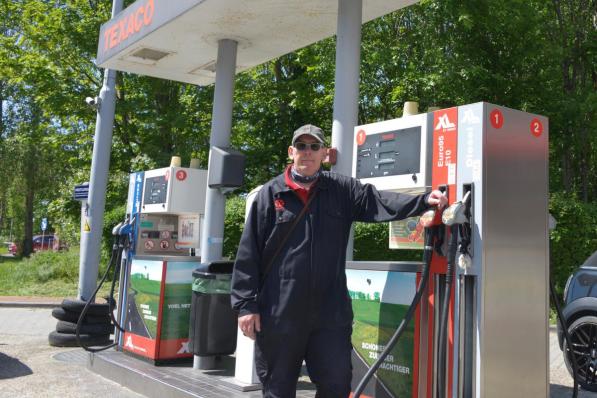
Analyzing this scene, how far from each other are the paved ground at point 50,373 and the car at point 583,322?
0.24 meters

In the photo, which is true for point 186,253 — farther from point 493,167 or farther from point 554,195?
point 554,195

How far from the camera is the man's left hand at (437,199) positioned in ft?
11.6

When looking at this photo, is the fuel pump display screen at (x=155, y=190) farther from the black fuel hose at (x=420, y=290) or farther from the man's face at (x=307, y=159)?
the black fuel hose at (x=420, y=290)

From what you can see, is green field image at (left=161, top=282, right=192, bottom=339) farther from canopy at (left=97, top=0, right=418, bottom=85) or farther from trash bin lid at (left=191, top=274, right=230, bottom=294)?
canopy at (left=97, top=0, right=418, bottom=85)

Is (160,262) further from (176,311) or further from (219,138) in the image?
(219,138)

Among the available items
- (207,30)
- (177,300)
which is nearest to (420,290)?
(177,300)

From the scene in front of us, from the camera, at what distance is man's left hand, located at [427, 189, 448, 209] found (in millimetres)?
3533

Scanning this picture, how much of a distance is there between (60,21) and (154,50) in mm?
13191

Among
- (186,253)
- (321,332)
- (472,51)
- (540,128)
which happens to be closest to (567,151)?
(472,51)

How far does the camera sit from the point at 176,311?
672 cm

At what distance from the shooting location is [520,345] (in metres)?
3.67

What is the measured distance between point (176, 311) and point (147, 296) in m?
0.43

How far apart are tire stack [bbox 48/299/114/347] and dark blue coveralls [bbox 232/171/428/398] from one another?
539 cm

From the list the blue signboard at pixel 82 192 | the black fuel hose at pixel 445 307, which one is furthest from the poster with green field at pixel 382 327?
the blue signboard at pixel 82 192
